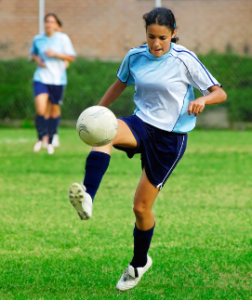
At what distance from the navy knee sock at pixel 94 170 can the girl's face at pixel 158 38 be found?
757mm

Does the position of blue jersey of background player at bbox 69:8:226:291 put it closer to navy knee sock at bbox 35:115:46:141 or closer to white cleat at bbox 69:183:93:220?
white cleat at bbox 69:183:93:220

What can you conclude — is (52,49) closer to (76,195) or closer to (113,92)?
(113,92)

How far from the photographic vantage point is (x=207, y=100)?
3445 mm

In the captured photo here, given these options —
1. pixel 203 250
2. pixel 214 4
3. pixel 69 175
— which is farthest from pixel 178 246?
pixel 214 4

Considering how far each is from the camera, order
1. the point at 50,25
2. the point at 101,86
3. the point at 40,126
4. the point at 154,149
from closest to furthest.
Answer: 1. the point at 154,149
2. the point at 40,126
3. the point at 50,25
4. the point at 101,86

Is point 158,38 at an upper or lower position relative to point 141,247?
upper

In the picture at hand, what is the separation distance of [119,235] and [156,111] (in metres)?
1.48

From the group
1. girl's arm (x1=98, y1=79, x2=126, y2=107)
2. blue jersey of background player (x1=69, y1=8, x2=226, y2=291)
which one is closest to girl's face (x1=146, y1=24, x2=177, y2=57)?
blue jersey of background player (x1=69, y1=8, x2=226, y2=291)

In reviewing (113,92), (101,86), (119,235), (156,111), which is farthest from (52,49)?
(156,111)

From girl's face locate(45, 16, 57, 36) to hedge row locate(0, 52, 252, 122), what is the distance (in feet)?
14.8

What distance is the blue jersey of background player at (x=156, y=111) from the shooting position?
11.6ft

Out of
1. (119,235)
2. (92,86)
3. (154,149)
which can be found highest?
(154,149)

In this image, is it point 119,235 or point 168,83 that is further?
point 119,235

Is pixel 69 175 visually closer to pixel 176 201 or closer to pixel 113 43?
pixel 176 201
